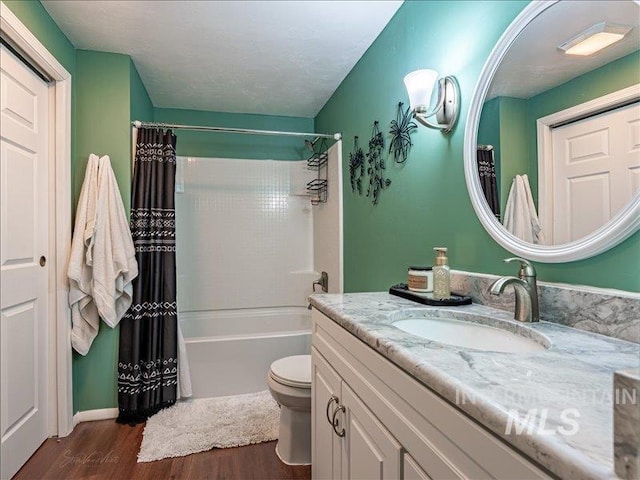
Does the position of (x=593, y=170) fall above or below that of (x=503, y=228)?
above

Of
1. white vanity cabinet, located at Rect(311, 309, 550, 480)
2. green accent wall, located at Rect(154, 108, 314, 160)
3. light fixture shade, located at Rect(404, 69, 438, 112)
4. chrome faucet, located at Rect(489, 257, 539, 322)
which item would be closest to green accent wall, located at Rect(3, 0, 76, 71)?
green accent wall, located at Rect(154, 108, 314, 160)

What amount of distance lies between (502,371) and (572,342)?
11.9 inches

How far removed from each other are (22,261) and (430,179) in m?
2.01

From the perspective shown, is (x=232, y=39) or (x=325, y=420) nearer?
(x=325, y=420)

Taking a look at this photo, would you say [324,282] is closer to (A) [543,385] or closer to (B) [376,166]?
(B) [376,166]

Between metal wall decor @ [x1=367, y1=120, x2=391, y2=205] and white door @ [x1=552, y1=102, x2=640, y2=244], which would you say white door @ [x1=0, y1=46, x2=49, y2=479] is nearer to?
metal wall decor @ [x1=367, y1=120, x2=391, y2=205]

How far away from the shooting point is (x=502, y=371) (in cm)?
62

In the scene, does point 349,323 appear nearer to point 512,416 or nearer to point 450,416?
point 450,416

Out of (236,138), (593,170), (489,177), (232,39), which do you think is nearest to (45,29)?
(232,39)

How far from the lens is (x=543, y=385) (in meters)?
0.56

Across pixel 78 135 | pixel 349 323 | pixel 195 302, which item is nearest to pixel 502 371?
pixel 349 323

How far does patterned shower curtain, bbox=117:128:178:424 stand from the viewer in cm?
231

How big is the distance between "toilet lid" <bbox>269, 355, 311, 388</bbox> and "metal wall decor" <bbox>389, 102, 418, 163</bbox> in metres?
1.20

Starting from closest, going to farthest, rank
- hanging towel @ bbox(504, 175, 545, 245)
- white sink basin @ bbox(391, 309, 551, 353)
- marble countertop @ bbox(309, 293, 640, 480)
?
1. marble countertop @ bbox(309, 293, 640, 480)
2. white sink basin @ bbox(391, 309, 551, 353)
3. hanging towel @ bbox(504, 175, 545, 245)
